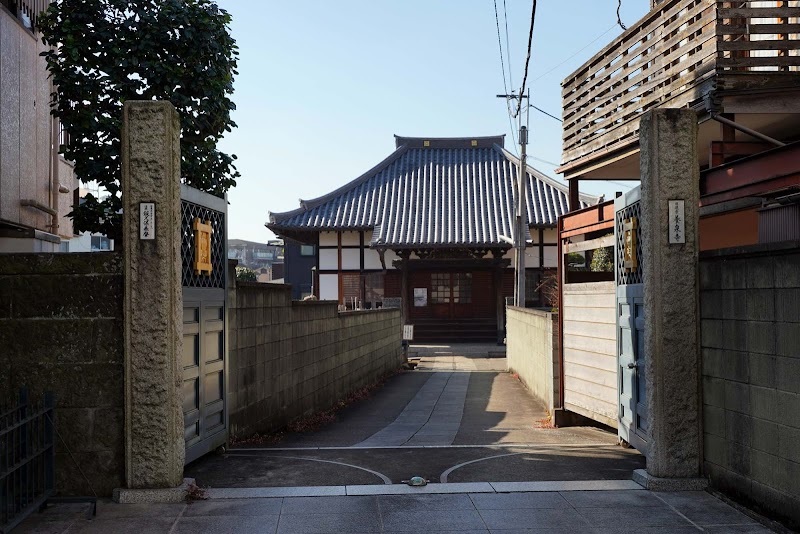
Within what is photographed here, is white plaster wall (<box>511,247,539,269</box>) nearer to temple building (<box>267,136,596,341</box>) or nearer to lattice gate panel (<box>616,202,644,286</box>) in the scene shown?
temple building (<box>267,136,596,341</box>)

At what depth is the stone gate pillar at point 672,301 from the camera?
705cm

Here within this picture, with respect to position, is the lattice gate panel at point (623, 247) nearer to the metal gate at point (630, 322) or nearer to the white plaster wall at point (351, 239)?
the metal gate at point (630, 322)

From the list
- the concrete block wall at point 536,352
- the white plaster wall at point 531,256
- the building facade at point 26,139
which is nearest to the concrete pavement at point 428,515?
the concrete block wall at point 536,352

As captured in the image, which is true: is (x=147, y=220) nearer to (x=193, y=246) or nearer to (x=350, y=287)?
(x=193, y=246)

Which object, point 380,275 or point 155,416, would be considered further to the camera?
point 380,275

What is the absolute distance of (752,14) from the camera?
32.2ft

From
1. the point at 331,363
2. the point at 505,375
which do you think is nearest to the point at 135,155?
the point at 331,363

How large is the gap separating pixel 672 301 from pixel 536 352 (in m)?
9.04

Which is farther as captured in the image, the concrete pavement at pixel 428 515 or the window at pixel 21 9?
the window at pixel 21 9

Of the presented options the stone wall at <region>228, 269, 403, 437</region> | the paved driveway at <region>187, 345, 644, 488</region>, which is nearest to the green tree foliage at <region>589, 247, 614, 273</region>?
the paved driveway at <region>187, 345, 644, 488</region>

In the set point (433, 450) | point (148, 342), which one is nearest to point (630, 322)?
point (433, 450)

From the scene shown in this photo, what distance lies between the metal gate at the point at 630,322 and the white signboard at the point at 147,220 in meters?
4.72

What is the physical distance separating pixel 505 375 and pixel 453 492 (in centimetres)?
1614

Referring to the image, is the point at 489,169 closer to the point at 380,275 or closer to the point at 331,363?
the point at 380,275
